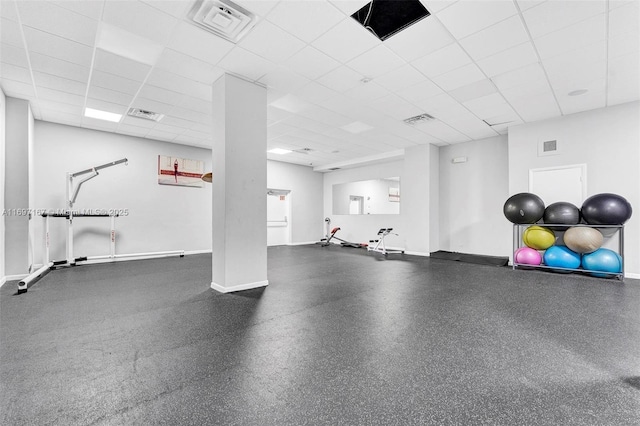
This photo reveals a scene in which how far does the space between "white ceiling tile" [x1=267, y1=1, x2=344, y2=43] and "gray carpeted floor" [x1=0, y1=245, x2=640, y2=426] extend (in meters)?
3.04

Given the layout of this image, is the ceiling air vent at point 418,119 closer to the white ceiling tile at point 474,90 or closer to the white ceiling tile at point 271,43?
the white ceiling tile at point 474,90

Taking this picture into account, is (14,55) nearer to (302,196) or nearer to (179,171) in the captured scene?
(179,171)

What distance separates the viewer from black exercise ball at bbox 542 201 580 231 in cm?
491

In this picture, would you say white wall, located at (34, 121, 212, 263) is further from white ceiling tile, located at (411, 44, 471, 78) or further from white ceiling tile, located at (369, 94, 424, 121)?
white ceiling tile, located at (411, 44, 471, 78)

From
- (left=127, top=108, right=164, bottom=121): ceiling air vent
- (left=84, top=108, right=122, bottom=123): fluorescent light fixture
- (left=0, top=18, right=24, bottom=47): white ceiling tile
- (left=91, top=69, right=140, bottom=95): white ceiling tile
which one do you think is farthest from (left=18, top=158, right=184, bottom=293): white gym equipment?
(left=0, top=18, right=24, bottom=47): white ceiling tile

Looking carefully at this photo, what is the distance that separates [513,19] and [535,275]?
418 centimetres

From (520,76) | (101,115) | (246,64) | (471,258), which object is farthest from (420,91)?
(101,115)

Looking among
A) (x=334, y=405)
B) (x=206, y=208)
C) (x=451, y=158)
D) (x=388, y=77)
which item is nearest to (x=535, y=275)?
(x=451, y=158)

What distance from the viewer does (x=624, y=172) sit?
4.84 metres

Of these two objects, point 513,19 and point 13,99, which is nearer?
point 513,19

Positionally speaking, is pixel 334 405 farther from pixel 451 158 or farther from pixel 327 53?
pixel 451 158

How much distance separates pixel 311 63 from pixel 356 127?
2.74 m

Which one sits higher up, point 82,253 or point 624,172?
point 624,172

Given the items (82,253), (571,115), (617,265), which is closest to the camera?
(617,265)
